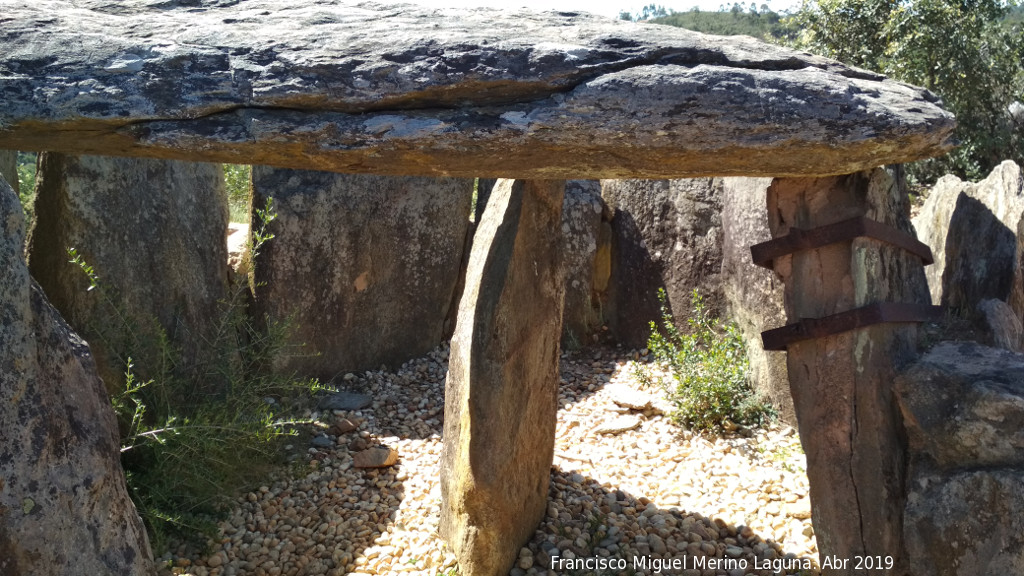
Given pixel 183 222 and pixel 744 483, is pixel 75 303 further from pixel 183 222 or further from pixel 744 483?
pixel 744 483

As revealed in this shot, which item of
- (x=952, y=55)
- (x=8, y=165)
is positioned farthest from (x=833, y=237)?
(x=952, y=55)

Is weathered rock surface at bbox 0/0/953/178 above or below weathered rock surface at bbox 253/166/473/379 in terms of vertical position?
above

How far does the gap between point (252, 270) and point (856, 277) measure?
3777mm

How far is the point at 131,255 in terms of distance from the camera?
15.8 ft

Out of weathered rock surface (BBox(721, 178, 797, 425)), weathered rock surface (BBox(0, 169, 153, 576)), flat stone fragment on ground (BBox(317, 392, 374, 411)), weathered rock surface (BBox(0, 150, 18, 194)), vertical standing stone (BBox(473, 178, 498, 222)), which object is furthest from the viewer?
vertical standing stone (BBox(473, 178, 498, 222))

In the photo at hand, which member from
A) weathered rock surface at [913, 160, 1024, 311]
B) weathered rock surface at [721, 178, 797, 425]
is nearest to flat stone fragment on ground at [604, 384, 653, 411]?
weathered rock surface at [721, 178, 797, 425]

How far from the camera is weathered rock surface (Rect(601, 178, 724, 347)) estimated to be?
20.1ft

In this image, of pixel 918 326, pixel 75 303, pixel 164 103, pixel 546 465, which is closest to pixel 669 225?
pixel 546 465

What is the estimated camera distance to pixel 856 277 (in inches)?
122

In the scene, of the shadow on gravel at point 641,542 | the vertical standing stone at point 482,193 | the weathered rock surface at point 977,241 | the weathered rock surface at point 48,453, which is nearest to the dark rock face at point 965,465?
the shadow on gravel at point 641,542

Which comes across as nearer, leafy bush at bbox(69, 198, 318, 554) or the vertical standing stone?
leafy bush at bbox(69, 198, 318, 554)

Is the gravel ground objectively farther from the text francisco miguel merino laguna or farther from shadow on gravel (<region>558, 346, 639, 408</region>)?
shadow on gravel (<region>558, 346, 639, 408</region>)

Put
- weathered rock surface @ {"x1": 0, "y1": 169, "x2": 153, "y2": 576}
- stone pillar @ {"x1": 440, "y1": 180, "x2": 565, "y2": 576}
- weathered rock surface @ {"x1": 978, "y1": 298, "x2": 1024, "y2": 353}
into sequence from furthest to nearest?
weathered rock surface @ {"x1": 978, "y1": 298, "x2": 1024, "y2": 353}, stone pillar @ {"x1": 440, "y1": 180, "x2": 565, "y2": 576}, weathered rock surface @ {"x1": 0, "y1": 169, "x2": 153, "y2": 576}

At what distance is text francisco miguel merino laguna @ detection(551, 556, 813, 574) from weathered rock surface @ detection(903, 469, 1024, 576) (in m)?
0.97
